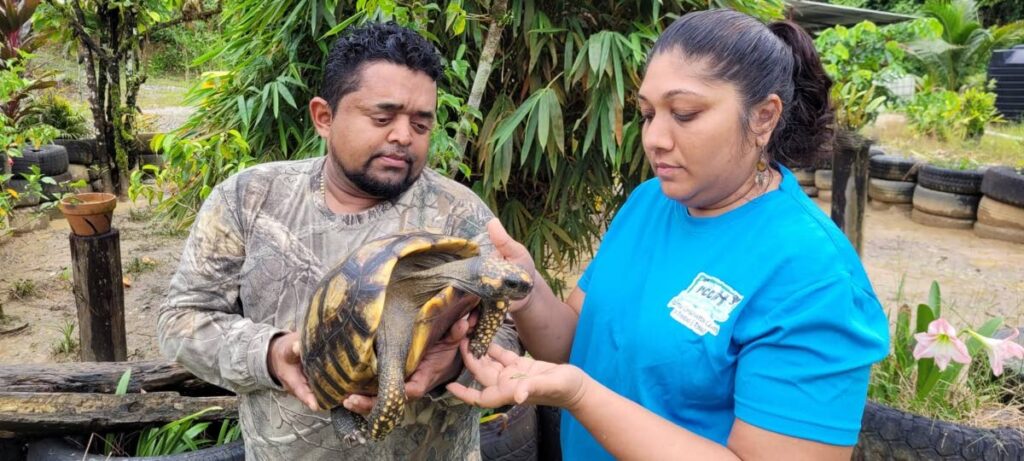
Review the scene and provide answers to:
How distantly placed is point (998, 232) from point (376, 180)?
8664mm

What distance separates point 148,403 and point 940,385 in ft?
10.5

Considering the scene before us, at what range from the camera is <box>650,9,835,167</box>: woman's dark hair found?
5.00 feet

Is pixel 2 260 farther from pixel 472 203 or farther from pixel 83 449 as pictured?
pixel 472 203

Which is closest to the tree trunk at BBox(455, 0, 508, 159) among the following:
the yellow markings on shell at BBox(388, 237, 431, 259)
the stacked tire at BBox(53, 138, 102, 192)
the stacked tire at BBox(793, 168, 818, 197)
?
the yellow markings on shell at BBox(388, 237, 431, 259)

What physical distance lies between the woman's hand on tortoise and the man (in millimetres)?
262

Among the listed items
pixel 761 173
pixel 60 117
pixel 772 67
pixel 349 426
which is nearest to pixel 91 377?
pixel 349 426

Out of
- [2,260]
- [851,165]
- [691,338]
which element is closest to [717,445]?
[691,338]

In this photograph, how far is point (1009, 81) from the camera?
13.6 meters

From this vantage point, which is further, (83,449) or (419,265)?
(83,449)

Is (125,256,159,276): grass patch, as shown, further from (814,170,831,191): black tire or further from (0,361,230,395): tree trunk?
(814,170,831,191): black tire

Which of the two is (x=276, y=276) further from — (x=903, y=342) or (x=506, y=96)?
(x=903, y=342)

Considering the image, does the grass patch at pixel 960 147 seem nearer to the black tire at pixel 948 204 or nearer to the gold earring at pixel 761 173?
the black tire at pixel 948 204

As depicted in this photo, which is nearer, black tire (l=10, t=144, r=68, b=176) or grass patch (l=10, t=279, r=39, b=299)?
grass patch (l=10, t=279, r=39, b=299)

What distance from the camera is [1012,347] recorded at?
242 cm
